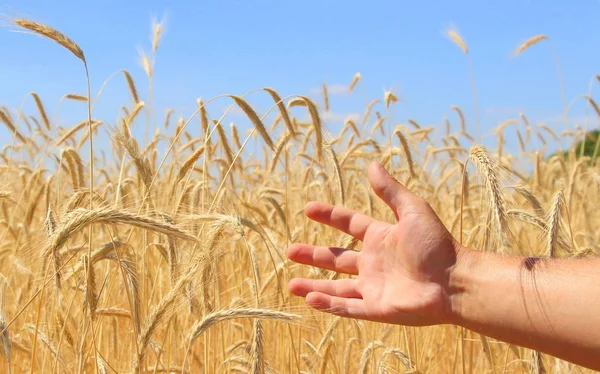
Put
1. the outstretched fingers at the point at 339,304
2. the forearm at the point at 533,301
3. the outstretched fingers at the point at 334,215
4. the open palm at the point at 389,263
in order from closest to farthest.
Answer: the forearm at the point at 533,301 → the open palm at the point at 389,263 → the outstretched fingers at the point at 339,304 → the outstretched fingers at the point at 334,215

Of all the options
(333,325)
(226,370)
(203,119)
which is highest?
(203,119)

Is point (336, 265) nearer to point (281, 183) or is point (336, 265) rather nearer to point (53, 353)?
point (53, 353)

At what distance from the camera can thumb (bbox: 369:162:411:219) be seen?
1.79 metres

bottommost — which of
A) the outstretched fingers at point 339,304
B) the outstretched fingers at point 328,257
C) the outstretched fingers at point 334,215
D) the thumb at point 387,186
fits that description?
the outstretched fingers at point 339,304

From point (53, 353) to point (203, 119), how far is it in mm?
1141

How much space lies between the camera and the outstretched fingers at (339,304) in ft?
6.23

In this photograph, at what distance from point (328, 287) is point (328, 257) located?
0.30ft

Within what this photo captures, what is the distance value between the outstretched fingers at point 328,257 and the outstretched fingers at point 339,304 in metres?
0.11

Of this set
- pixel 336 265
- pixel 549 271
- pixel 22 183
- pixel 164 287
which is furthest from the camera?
pixel 22 183

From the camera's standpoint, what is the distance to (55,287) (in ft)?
5.58

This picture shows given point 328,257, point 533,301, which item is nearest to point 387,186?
point 328,257

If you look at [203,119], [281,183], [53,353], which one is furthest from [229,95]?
[281,183]

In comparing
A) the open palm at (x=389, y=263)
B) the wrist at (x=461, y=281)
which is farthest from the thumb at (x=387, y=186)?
the wrist at (x=461, y=281)

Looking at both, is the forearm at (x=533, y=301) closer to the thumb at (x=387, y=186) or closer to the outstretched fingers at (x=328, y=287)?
the thumb at (x=387, y=186)
